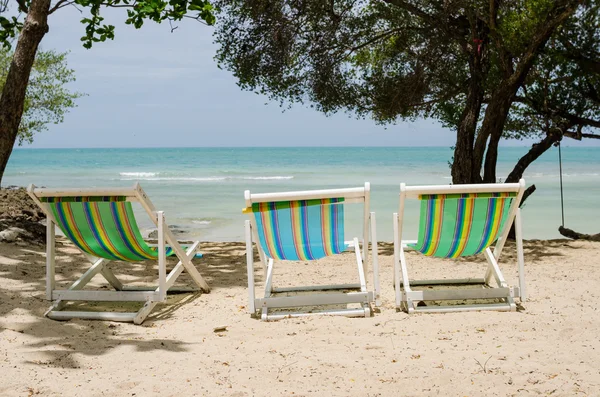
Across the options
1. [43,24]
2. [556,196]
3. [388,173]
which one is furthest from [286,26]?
[388,173]

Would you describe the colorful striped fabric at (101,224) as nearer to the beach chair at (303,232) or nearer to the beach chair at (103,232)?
the beach chair at (103,232)

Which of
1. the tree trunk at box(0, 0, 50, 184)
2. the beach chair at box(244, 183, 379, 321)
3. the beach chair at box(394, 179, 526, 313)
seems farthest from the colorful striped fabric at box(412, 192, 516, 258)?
the tree trunk at box(0, 0, 50, 184)

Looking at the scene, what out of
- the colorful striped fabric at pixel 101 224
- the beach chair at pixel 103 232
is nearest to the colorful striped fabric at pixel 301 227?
the beach chair at pixel 103 232

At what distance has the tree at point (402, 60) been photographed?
7.92m

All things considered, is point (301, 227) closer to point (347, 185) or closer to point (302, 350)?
point (302, 350)

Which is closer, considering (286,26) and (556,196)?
(286,26)

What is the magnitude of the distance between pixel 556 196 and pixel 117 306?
16.0m

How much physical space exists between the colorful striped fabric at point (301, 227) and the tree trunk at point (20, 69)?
335 centimetres

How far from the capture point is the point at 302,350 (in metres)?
3.61

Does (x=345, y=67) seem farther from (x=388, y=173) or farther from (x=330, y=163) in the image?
(x=330, y=163)

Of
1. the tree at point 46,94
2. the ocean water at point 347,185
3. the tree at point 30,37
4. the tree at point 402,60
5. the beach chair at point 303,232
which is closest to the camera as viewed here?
the beach chair at point 303,232

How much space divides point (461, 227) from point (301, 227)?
1.03 meters

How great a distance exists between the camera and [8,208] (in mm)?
11273

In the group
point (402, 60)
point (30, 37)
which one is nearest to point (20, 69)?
point (30, 37)
